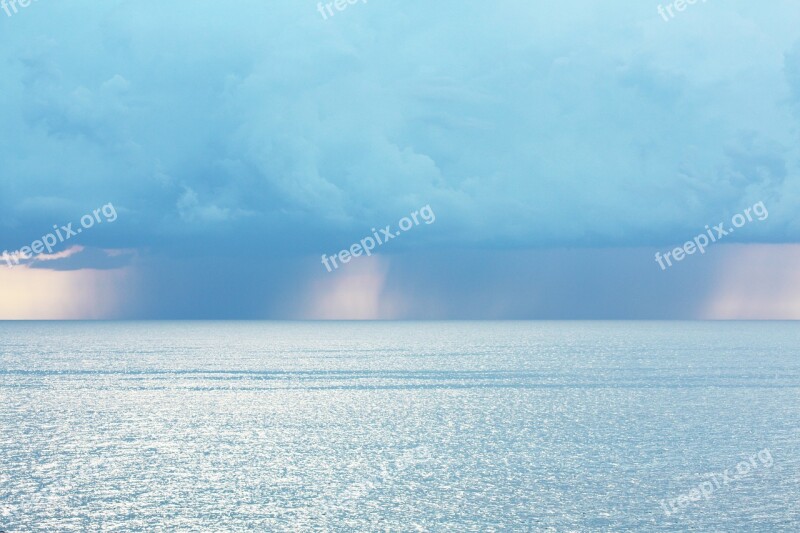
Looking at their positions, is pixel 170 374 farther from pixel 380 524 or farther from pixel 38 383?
pixel 380 524

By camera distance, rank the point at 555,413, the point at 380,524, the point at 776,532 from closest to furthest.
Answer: the point at 776,532, the point at 380,524, the point at 555,413

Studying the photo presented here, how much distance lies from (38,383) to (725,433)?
243 ft

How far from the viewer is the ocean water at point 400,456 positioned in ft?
120

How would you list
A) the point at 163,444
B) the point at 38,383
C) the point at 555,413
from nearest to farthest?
the point at 163,444
the point at 555,413
the point at 38,383

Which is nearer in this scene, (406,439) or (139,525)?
(139,525)

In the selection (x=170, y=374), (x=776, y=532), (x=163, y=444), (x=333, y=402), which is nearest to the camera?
(x=776, y=532)

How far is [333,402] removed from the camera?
77.8 meters

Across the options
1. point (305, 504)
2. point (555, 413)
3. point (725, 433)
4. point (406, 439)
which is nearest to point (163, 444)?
point (406, 439)

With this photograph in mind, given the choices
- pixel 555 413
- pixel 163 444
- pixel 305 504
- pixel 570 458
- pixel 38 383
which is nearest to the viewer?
pixel 305 504

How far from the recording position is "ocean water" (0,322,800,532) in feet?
120

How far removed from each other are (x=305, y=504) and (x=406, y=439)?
59.4ft

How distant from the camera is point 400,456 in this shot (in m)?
50.6

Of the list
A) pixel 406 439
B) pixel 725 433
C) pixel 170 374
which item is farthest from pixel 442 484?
pixel 170 374

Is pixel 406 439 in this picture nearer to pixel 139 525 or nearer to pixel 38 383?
pixel 139 525
